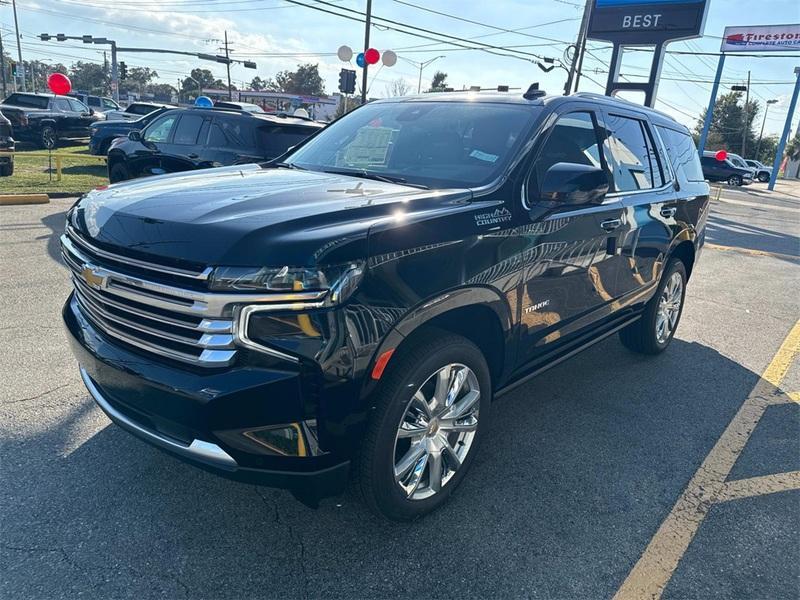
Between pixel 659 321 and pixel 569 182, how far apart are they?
2622 mm

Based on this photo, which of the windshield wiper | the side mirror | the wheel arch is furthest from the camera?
the windshield wiper

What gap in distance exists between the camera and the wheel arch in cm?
223

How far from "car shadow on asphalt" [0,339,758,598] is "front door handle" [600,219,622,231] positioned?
1.31m

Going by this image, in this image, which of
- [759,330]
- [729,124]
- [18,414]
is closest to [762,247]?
[759,330]

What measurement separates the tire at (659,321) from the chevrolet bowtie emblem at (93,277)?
4.00 metres

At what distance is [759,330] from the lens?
609cm

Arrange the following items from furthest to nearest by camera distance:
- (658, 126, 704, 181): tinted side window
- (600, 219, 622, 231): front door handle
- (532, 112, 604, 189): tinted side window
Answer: (658, 126, 704, 181): tinted side window < (600, 219, 622, 231): front door handle < (532, 112, 604, 189): tinted side window

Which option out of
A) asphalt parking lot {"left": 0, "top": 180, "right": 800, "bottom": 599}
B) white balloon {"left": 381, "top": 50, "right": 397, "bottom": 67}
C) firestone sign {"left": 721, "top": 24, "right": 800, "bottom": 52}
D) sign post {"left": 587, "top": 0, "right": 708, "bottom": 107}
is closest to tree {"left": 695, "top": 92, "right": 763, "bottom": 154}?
firestone sign {"left": 721, "top": 24, "right": 800, "bottom": 52}

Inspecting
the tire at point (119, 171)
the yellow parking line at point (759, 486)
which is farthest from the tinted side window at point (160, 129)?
the yellow parking line at point (759, 486)

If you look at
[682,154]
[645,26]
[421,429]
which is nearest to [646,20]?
[645,26]

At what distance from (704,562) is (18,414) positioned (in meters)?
3.65

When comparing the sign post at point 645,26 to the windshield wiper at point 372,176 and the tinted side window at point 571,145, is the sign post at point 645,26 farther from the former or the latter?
the windshield wiper at point 372,176

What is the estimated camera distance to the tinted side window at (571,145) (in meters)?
3.15

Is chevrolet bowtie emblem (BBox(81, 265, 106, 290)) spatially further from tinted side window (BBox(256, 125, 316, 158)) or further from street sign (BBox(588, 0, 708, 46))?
street sign (BBox(588, 0, 708, 46))
